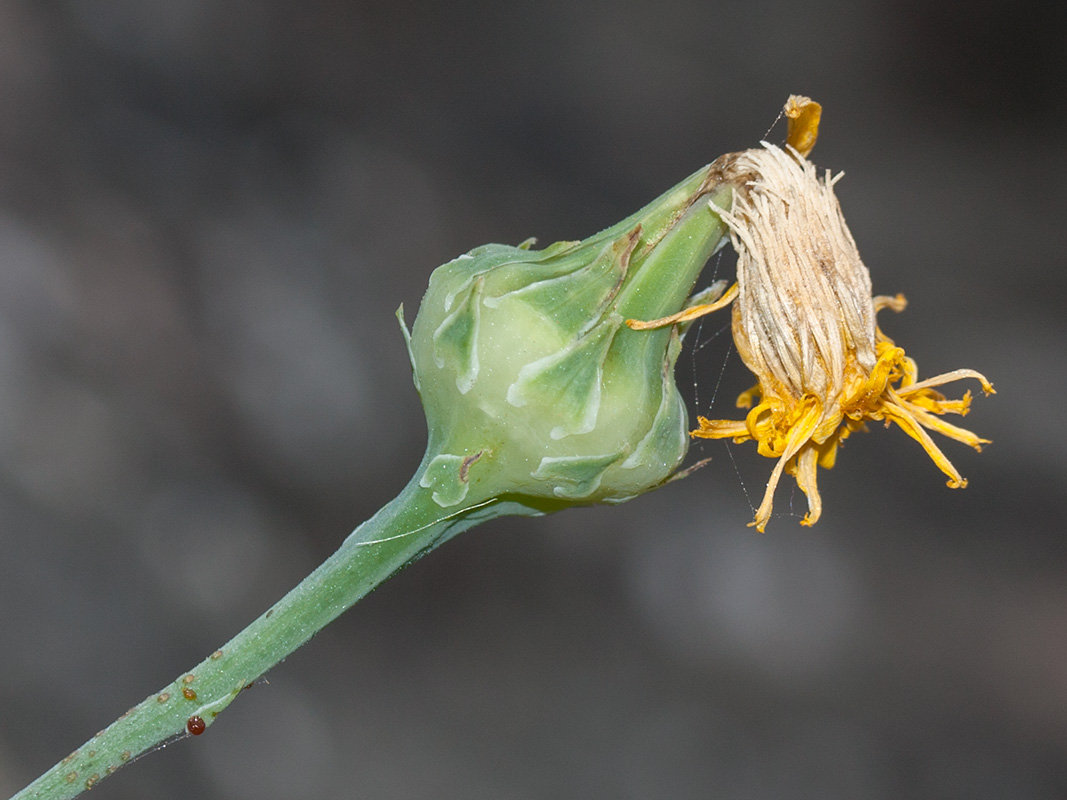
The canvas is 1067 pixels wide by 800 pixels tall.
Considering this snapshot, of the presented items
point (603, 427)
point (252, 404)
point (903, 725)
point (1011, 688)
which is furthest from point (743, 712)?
point (603, 427)

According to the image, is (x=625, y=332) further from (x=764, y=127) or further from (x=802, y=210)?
(x=764, y=127)

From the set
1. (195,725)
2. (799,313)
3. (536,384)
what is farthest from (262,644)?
(799,313)

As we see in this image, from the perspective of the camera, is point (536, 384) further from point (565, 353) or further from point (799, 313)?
point (799, 313)

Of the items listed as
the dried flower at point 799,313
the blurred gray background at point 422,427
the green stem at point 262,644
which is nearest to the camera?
the green stem at point 262,644

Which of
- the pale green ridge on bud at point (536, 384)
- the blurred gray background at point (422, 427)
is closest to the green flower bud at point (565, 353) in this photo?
the pale green ridge on bud at point (536, 384)

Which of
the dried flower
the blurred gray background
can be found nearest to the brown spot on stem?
the dried flower

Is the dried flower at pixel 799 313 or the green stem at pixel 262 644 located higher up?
the dried flower at pixel 799 313

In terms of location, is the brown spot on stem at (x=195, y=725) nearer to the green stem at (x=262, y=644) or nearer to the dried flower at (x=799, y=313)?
the green stem at (x=262, y=644)
